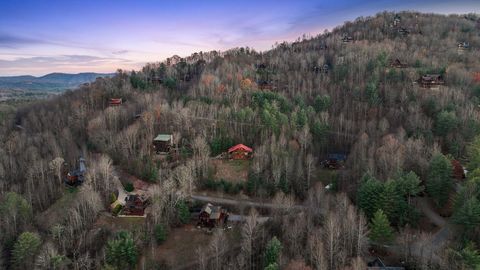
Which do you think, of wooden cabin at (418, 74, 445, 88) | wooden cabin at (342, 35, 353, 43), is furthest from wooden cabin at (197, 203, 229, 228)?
wooden cabin at (342, 35, 353, 43)

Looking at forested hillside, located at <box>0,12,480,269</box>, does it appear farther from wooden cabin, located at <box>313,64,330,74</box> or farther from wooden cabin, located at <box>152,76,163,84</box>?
wooden cabin, located at <box>152,76,163,84</box>

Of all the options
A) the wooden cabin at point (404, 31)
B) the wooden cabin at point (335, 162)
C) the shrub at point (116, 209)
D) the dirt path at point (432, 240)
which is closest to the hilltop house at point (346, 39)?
the wooden cabin at point (404, 31)

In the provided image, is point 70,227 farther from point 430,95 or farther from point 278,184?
point 430,95

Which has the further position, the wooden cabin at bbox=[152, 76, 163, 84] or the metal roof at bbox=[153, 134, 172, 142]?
the wooden cabin at bbox=[152, 76, 163, 84]

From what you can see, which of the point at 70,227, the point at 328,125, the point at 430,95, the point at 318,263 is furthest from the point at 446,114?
the point at 70,227

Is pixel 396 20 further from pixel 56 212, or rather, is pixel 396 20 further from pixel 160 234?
pixel 56 212

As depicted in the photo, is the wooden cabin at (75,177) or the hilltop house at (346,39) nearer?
the wooden cabin at (75,177)

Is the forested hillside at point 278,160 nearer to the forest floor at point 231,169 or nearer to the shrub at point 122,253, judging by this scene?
the shrub at point 122,253
